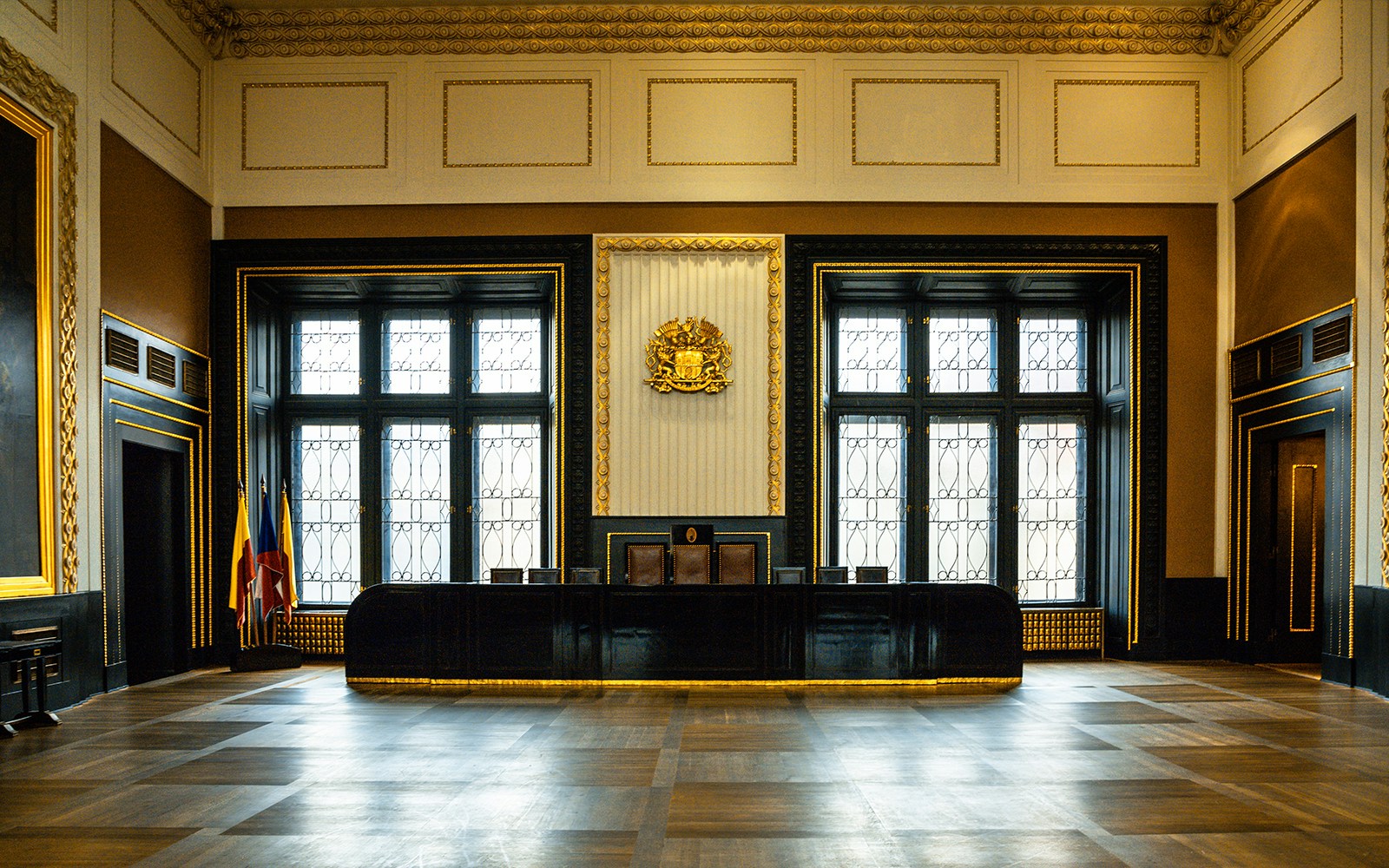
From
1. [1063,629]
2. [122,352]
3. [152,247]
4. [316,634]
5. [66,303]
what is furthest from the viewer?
[1063,629]

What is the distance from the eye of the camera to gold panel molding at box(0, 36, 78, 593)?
8.12 m

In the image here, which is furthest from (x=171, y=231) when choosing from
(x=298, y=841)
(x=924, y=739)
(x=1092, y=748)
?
(x=1092, y=748)

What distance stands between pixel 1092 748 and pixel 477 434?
24.3 feet

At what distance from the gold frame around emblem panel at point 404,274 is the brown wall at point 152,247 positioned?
14.1 inches

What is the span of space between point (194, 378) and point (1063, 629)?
9140 millimetres

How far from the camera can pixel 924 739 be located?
6.62 m

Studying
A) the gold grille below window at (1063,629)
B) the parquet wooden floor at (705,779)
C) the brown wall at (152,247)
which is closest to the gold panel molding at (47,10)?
the brown wall at (152,247)

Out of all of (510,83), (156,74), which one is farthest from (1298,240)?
(156,74)

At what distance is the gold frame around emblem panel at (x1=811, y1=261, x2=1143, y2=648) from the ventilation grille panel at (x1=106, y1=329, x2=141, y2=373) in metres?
6.23

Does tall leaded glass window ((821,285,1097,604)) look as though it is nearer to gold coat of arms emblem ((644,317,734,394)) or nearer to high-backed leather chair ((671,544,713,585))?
gold coat of arms emblem ((644,317,734,394))

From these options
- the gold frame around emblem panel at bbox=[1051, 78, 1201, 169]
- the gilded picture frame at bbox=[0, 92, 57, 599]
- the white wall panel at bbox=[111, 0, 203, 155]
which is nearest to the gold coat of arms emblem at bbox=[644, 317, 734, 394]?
the gold frame around emblem panel at bbox=[1051, 78, 1201, 169]

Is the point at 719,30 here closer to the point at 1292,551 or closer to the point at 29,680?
the point at 1292,551

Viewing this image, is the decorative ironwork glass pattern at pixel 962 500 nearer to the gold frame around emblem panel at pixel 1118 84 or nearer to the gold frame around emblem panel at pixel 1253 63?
the gold frame around emblem panel at pixel 1118 84

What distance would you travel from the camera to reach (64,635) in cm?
798
